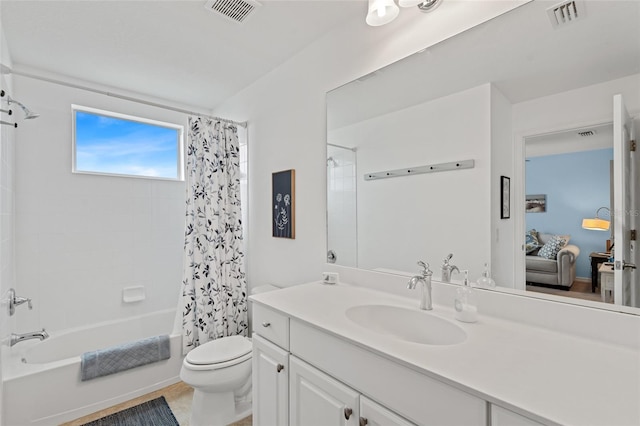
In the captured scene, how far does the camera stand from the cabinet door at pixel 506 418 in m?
0.66

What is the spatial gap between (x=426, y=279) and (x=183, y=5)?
6.29 ft

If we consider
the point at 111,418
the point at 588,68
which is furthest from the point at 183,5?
the point at 111,418

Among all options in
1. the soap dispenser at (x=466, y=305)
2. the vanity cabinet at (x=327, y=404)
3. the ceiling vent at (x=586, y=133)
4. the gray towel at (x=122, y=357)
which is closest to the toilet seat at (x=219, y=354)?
the gray towel at (x=122, y=357)

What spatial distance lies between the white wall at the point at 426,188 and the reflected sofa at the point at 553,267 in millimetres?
157

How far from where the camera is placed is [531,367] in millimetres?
807

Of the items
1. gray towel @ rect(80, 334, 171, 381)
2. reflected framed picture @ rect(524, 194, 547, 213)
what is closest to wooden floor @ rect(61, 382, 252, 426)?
gray towel @ rect(80, 334, 171, 381)

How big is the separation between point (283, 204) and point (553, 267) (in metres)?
1.66

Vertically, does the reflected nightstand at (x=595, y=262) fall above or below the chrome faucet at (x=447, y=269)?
above

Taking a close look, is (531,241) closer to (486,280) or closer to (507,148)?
(486,280)

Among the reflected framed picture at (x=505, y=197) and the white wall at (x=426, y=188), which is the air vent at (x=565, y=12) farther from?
the reflected framed picture at (x=505, y=197)

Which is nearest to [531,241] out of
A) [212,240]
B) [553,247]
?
[553,247]

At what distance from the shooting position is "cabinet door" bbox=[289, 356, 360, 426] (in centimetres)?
103

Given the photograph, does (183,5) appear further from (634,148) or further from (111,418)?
(111,418)

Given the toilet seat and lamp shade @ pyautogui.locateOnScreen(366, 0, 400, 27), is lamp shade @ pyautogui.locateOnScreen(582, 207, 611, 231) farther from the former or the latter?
the toilet seat
